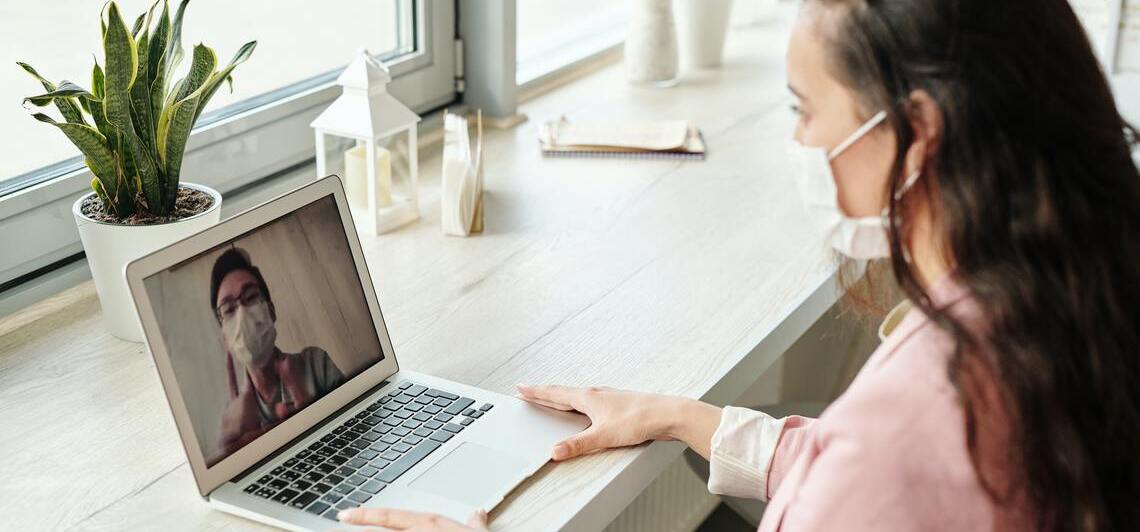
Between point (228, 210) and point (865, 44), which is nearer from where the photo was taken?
point (865, 44)

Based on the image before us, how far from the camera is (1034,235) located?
2.50 ft

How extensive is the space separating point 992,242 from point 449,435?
52 centimetres

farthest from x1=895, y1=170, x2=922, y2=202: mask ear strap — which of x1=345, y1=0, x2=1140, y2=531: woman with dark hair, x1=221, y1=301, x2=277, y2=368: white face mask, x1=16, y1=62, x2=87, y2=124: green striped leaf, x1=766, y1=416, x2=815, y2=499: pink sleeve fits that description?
x1=16, y1=62, x2=87, y2=124: green striped leaf

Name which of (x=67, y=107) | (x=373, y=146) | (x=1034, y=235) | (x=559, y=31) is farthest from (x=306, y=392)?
(x=559, y=31)

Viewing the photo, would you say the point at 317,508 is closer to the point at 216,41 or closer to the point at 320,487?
the point at 320,487

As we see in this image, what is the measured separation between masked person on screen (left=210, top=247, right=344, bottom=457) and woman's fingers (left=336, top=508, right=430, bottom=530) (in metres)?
0.13

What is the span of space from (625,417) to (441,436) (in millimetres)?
168

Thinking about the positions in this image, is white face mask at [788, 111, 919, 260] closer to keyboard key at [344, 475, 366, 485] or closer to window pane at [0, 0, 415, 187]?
keyboard key at [344, 475, 366, 485]

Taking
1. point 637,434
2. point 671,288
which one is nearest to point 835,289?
point 671,288

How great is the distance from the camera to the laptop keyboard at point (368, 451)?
977mm

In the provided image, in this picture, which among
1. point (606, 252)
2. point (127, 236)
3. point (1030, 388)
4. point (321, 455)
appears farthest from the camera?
point (606, 252)

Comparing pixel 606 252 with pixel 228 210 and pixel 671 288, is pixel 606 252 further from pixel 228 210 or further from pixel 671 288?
pixel 228 210

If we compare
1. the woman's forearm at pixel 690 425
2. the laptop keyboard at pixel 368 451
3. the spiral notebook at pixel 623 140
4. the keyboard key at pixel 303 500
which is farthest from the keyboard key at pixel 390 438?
the spiral notebook at pixel 623 140

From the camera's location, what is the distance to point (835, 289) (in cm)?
148
